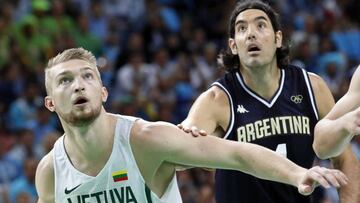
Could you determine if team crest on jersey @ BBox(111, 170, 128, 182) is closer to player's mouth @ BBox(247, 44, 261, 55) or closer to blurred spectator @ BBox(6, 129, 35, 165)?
player's mouth @ BBox(247, 44, 261, 55)

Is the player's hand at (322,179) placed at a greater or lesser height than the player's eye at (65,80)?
lesser

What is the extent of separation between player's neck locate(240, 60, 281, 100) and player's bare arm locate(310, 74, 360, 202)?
304 mm

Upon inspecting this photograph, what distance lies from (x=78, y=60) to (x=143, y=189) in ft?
3.07

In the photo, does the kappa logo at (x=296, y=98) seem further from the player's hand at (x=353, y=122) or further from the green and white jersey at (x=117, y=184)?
the player's hand at (x=353, y=122)

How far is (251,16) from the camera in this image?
6.90 metres

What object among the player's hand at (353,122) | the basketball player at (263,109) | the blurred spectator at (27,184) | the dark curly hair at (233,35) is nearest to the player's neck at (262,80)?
the basketball player at (263,109)

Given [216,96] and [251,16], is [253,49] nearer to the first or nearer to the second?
[251,16]

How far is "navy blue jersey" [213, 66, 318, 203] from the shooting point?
6.50 meters

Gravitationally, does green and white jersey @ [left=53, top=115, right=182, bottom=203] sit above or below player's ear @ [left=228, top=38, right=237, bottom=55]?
below

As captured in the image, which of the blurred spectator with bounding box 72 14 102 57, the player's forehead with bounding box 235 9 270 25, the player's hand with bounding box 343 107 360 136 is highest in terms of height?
the blurred spectator with bounding box 72 14 102 57

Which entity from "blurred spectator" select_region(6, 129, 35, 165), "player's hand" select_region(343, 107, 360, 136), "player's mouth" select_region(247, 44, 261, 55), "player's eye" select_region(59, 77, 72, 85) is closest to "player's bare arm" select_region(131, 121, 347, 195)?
"player's hand" select_region(343, 107, 360, 136)

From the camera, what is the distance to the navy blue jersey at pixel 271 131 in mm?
6496

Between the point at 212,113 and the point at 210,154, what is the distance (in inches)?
49.9

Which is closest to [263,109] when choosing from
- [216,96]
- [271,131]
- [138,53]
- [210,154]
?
[271,131]
